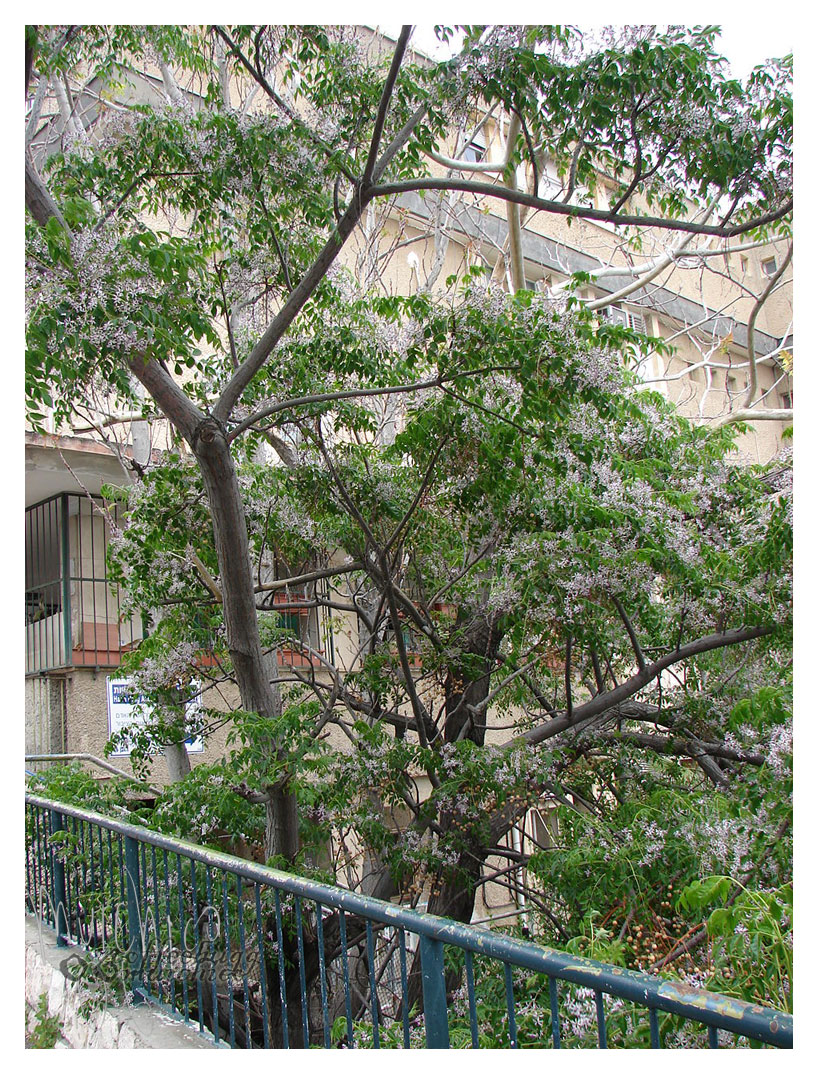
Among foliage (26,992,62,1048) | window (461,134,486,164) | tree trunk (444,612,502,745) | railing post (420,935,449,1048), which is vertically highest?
window (461,134,486,164)

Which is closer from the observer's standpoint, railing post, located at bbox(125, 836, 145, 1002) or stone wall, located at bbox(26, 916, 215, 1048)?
stone wall, located at bbox(26, 916, 215, 1048)

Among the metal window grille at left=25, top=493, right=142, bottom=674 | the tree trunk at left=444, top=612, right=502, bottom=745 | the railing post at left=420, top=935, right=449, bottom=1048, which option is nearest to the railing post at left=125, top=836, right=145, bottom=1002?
the railing post at left=420, top=935, right=449, bottom=1048

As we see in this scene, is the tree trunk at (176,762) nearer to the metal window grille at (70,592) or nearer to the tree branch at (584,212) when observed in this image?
the metal window grille at (70,592)

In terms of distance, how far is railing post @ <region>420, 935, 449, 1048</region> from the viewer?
2516mm

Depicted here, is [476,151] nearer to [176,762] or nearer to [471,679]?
[471,679]

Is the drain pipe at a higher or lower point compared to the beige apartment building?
lower

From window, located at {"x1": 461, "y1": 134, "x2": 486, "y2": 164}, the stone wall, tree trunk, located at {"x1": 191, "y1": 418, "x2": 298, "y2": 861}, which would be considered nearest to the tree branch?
tree trunk, located at {"x1": 191, "y1": 418, "x2": 298, "y2": 861}

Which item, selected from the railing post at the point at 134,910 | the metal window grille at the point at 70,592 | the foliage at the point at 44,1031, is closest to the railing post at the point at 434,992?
the railing post at the point at 134,910

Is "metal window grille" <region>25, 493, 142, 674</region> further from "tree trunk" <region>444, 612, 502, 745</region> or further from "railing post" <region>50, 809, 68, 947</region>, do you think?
"railing post" <region>50, 809, 68, 947</region>

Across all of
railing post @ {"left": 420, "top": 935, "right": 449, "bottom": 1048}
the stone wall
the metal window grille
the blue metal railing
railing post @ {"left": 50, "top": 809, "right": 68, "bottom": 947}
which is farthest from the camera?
the metal window grille

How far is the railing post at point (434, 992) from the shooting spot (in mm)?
2516

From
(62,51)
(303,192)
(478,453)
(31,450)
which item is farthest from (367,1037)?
(31,450)

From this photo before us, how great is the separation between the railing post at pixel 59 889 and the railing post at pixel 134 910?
109cm

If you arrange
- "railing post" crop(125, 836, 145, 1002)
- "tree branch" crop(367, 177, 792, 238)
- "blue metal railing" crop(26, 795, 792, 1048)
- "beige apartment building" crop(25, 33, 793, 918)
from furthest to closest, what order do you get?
1. "beige apartment building" crop(25, 33, 793, 918)
2. "tree branch" crop(367, 177, 792, 238)
3. "railing post" crop(125, 836, 145, 1002)
4. "blue metal railing" crop(26, 795, 792, 1048)
